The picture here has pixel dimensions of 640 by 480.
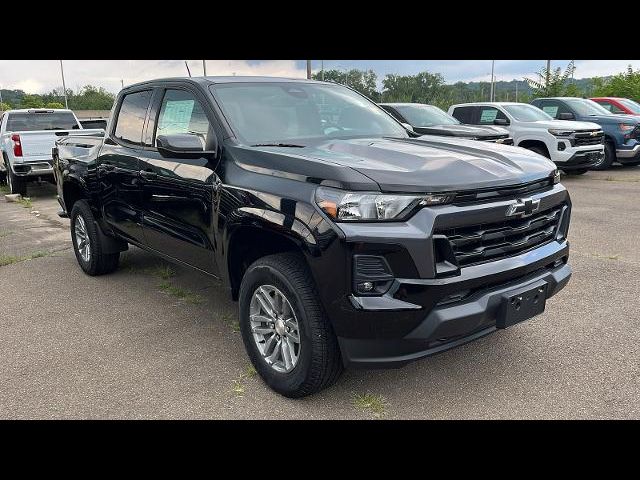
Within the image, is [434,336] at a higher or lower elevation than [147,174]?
lower

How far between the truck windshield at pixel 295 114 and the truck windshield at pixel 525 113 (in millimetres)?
8780

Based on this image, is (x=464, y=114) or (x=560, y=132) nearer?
(x=560, y=132)

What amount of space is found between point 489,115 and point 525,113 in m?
0.78

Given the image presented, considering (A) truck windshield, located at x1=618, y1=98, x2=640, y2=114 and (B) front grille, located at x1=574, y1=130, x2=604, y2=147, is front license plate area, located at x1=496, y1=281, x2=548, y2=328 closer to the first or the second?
(B) front grille, located at x1=574, y1=130, x2=604, y2=147

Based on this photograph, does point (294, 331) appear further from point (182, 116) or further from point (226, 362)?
point (182, 116)

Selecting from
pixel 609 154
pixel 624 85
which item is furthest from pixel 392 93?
pixel 609 154

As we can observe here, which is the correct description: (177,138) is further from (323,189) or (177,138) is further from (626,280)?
(626,280)

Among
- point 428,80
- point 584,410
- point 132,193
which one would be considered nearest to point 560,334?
point 584,410

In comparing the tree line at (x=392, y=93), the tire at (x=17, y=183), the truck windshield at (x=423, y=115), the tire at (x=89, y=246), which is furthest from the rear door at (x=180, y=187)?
the tree line at (x=392, y=93)

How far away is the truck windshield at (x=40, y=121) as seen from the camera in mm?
12820

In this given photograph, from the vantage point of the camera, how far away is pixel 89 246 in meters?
5.62

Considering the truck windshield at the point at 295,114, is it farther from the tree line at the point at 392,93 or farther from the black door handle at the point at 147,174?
the tree line at the point at 392,93

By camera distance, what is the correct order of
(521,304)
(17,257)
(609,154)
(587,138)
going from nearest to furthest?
(521,304)
(17,257)
(587,138)
(609,154)

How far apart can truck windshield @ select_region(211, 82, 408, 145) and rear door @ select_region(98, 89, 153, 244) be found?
1.05 meters
